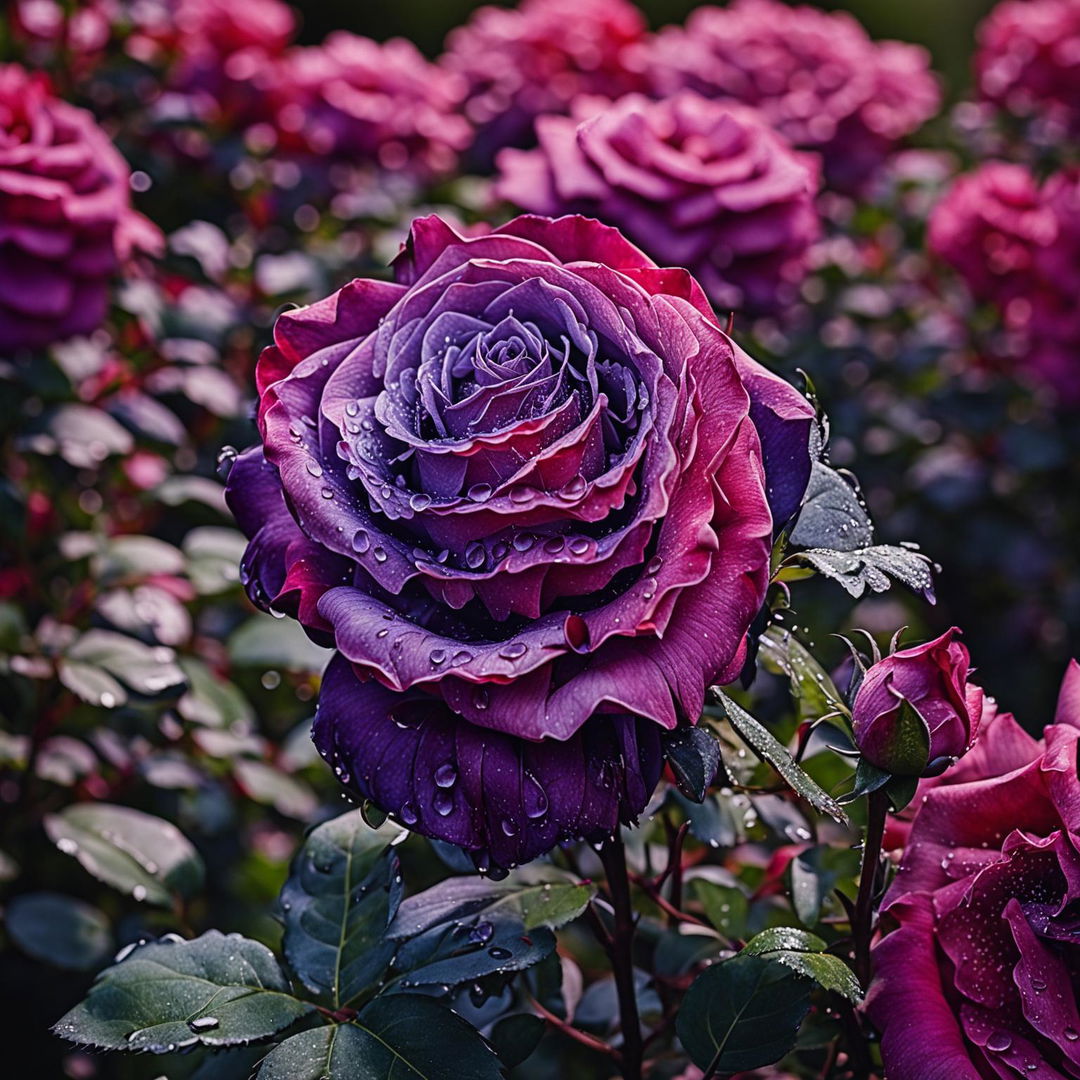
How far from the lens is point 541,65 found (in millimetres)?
2152

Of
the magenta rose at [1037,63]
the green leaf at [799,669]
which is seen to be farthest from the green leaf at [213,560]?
the magenta rose at [1037,63]

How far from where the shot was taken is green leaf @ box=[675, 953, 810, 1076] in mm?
713

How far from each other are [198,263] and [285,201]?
0.37 meters

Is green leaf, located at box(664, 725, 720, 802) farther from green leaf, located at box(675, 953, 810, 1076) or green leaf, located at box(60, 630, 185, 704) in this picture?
green leaf, located at box(60, 630, 185, 704)

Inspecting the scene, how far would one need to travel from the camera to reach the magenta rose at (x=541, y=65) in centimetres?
212

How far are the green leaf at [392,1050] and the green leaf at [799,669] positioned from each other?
0.28 meters

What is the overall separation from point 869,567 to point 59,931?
0.94 metres

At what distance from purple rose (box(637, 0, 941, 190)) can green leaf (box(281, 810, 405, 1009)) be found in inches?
63.0

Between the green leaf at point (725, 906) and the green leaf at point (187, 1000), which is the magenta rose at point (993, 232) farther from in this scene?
the green leaf at point (187, 1000)

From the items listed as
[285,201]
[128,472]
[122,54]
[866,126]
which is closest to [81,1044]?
[128,472]

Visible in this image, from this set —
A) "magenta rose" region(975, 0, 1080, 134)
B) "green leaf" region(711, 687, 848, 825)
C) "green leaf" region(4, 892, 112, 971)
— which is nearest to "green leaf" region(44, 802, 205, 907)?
"green leaf" region(4, 892, 112, 971)

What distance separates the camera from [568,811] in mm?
613

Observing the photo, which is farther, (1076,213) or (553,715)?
(1076,213)

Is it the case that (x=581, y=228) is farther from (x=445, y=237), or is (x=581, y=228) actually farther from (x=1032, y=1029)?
(x=1032, y=1029)
